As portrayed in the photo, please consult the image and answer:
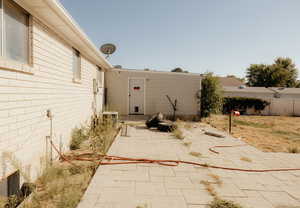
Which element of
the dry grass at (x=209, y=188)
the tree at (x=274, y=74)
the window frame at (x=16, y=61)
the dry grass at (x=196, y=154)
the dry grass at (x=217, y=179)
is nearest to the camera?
the window frame at (x=16, y=61)

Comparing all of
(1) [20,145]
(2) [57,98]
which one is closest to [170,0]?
(2) [57,98]

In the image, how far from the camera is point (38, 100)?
293cm

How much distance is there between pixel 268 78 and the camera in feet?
124

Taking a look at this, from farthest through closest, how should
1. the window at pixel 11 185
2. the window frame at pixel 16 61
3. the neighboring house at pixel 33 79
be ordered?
the window at pixel 11 185, the neighboring house at pixel 33 79, the window frame at pixel 16 61

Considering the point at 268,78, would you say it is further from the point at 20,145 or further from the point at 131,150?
the point at 20,145

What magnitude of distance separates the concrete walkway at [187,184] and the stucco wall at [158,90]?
6176 millimetres

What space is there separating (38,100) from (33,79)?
1.22 feet

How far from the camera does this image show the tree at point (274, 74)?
121 feet

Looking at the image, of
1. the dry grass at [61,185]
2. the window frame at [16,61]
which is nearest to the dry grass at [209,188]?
the dry grass at [61,185]

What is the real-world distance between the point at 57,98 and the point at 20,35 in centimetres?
151

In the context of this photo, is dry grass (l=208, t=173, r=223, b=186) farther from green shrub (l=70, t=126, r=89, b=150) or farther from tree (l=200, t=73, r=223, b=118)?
tree (l=200, t=73, r=223, b=118)

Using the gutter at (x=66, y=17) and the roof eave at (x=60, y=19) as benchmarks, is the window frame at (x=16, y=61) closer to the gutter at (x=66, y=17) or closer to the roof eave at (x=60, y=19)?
the roof eave at (x=60, y=19)

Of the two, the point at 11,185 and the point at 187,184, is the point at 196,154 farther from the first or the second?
the point at 11,185

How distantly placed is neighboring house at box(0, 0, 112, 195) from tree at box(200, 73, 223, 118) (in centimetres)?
796
